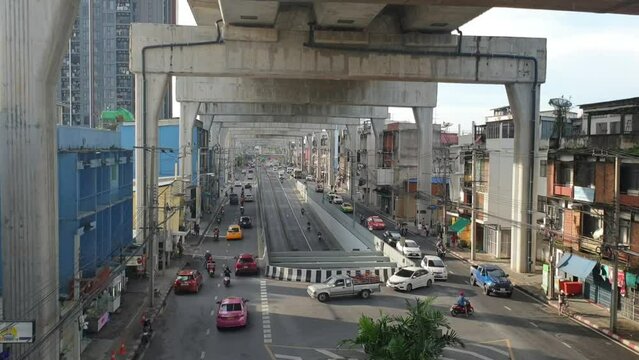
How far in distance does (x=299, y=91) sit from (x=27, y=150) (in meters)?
33.4

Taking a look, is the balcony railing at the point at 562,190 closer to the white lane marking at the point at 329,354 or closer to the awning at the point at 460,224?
the awning at the point at 460,224

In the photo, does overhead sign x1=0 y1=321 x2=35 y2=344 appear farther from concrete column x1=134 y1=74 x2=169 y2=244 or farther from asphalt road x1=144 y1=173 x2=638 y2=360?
concrete column x1=134 y1=74 x2=169 y2=244

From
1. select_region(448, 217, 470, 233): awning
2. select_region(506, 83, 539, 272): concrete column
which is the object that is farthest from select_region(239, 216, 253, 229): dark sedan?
select_region(506, 83, 539, 272): concrete column

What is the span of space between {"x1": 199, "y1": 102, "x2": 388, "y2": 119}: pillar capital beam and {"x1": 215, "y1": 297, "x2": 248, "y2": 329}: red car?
124 ft

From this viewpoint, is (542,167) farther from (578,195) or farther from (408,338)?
(408,338)

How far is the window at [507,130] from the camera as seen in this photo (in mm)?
44531

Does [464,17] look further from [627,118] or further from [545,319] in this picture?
[545,319]

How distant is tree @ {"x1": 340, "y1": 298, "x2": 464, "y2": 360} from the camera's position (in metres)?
11.9

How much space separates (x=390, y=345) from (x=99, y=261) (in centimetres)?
1754

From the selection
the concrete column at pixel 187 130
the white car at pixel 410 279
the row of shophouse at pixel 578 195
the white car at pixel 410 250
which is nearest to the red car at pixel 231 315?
the white car at pixel 410 279

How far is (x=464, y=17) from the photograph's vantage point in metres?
30.2

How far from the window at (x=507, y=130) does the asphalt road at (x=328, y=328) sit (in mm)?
16000

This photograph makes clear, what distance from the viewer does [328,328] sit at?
23984 millimetres

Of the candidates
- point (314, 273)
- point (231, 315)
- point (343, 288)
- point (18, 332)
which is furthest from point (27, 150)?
point (314, 273)
